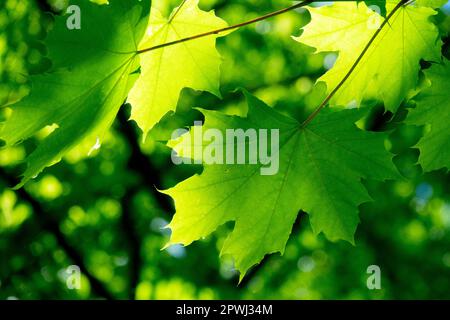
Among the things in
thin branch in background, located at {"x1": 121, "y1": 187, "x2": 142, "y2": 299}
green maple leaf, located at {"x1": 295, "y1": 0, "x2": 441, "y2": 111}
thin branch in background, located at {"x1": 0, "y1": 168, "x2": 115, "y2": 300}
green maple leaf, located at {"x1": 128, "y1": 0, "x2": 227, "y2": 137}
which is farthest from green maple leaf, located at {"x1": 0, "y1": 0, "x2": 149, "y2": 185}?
thin branch in background, located at {"x1": 121, "y1": 187, "x2": 142, "y2": 299}

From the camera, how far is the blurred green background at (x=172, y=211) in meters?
7.13

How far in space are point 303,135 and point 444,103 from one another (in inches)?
22.6

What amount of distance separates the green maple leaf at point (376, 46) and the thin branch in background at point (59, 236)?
5.95m

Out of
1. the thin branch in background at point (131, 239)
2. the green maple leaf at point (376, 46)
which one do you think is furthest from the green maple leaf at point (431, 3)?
the thin branch in background at point (131, 239)

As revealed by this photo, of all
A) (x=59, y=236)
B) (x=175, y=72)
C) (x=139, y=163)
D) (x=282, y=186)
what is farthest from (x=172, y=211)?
(x=282, y=186)

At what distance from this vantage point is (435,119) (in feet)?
5.83

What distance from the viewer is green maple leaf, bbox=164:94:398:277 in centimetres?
154

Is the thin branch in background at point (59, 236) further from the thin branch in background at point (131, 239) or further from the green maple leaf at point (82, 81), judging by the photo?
the green maple leaf at point (82, 81)

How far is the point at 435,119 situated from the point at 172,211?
242 inches

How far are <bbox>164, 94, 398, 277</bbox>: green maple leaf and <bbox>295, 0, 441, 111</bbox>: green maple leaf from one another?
0.32m

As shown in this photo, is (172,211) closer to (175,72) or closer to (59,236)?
(59,236)

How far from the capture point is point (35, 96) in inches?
56.2
